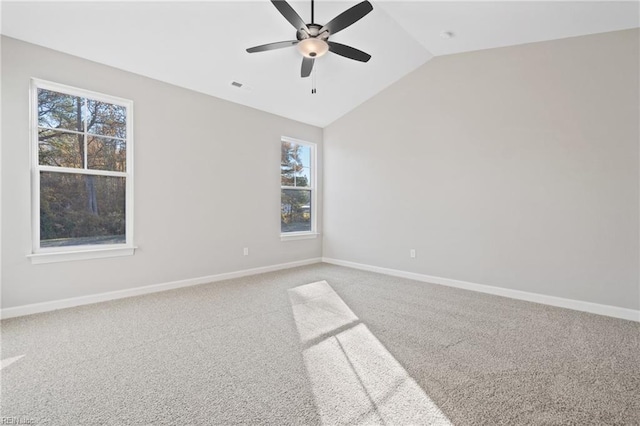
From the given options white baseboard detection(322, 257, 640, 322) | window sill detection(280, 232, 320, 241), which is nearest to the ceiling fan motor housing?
window sill detection(280, 232, 320, 241)

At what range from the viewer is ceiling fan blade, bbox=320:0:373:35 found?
244 cm

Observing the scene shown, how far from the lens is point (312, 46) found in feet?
9.20

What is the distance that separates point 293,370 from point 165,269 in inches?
108

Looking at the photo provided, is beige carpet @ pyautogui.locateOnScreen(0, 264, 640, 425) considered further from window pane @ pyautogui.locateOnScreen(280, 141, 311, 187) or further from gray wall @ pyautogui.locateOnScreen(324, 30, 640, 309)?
window pane @ pyautogui.locateOnScreen(280, 141, 311, 187)

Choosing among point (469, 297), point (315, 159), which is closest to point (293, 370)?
point (469, 297)

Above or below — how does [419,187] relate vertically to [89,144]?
below

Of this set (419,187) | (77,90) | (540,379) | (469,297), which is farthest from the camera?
(419,187)

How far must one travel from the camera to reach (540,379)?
2086 mm

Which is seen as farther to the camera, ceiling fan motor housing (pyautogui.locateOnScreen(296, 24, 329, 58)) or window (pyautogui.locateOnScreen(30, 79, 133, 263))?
window (pyautogui.locateOnScreen(30, 79, 133, 263))

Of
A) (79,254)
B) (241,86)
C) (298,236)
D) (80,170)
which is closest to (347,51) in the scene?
(241,86)

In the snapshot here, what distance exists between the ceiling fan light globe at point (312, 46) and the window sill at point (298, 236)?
3316 mm

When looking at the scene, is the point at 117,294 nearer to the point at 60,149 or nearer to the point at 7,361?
the point at 7,361

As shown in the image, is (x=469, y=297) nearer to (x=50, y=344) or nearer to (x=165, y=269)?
(x=165, y=269)

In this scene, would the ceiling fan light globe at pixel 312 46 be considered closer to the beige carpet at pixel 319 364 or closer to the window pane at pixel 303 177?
the beige carpet at pixel 319 364
